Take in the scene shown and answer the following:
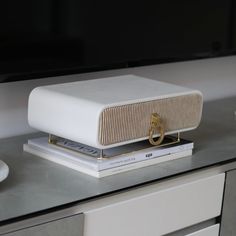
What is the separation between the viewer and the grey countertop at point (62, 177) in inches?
48.8

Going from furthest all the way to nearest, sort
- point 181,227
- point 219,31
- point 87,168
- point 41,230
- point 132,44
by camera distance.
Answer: point 219,31 < point 132,44 < point 181,227 < point 87,168 < point 41,230

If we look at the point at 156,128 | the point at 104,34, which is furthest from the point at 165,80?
the point at 156,128

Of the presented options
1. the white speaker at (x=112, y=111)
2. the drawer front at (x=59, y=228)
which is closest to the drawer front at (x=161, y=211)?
the drawer front at (x=59, y=228)

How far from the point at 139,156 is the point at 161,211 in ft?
0.44

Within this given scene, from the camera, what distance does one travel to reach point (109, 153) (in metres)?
1.47

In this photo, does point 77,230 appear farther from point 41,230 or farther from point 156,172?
point 156,172

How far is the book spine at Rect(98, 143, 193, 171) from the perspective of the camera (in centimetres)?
141

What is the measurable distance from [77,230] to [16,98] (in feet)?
1.72

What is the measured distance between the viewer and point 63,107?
1.43 meters

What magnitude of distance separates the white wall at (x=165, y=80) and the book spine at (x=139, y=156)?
384 mm

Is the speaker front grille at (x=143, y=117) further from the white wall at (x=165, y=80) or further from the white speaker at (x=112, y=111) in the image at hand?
the white wall at (x=165, y=80)

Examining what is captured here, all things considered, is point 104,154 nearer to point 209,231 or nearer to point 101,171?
point 101,171

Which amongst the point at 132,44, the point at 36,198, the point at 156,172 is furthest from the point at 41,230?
the point at 132,44

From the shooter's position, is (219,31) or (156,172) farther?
(219,31)
